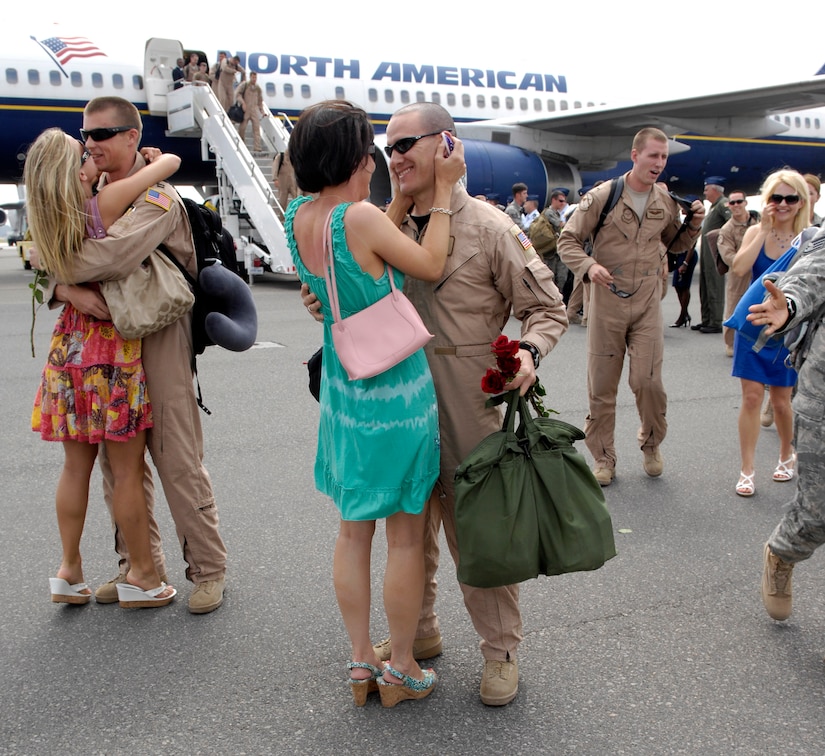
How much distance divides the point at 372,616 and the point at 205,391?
4.33m

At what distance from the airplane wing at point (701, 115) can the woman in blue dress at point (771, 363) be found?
1458cm

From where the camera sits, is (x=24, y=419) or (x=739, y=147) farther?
(x=739, y=147)

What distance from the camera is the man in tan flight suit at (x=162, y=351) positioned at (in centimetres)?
295

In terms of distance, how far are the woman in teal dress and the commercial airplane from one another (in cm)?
1267

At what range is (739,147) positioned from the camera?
74.9 feet

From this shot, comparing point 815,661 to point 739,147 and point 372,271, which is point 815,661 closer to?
point 372,271

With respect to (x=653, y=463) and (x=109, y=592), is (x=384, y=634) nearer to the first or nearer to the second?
(x=109, y=592)

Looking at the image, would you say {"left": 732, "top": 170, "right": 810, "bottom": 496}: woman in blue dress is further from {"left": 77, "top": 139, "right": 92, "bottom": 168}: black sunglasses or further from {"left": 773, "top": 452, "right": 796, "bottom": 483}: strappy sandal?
{"left": 77, "top": 139, "right": 92, "bottom": 168}: black sunglasses

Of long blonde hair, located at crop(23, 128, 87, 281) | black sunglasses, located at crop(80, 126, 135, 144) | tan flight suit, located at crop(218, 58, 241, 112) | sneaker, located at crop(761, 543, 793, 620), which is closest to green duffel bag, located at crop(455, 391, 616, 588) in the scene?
sneaker, located at crop(761, 543, 793, 620)

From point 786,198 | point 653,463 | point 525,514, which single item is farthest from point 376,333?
point 786,198

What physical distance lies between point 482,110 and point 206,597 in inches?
784

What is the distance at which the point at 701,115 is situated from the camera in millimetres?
20344

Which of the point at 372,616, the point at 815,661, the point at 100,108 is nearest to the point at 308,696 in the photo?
the point at 372,616

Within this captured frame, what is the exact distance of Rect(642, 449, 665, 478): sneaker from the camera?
492cm
